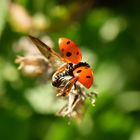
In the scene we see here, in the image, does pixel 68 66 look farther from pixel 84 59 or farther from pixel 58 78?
pixel 84 59

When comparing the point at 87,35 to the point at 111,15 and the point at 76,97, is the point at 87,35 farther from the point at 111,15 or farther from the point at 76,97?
the point at 76,97

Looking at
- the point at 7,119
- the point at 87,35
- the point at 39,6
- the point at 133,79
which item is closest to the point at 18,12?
the point at 39,6

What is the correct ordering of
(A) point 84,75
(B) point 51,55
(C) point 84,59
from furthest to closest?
(C) point 84,59
(B) point 51,55
(A) point 84,75

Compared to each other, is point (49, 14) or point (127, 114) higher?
point (49, 14)

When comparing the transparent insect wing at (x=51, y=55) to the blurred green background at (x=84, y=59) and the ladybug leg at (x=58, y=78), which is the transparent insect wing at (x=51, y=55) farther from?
the blurred green background at (x=84, y=59)

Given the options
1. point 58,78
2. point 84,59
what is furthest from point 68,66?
point 84,59

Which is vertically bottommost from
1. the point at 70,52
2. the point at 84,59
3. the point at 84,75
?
the point at 84,75

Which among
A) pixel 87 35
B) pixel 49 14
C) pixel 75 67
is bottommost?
pixel 75 67

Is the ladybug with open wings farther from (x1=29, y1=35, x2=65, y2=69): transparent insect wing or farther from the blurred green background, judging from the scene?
the blurred green background

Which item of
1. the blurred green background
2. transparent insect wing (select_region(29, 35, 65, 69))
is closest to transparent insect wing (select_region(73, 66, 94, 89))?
transparent insect wing (select_region(29, 35, 65, 69))
